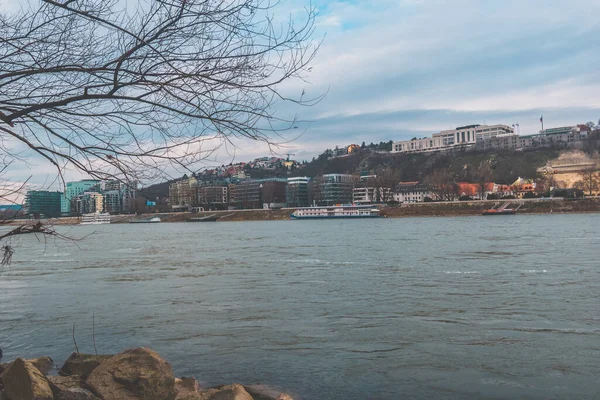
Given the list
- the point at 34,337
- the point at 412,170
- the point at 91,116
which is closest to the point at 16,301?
the point at 34,337

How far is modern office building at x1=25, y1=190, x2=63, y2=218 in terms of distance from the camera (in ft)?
16.8

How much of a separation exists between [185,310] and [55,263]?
16.8 m

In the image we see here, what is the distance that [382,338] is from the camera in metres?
9.31

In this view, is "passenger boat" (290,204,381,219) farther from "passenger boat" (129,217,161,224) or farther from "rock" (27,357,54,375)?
"rock" (27,357,54,375)

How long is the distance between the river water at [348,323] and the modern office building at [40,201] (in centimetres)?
327

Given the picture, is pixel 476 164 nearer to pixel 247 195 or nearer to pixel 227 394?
pixel 247 195

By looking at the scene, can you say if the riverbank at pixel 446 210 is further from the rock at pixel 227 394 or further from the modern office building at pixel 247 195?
the rock at pixel 227 394

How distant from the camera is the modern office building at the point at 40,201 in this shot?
5105 millimetres

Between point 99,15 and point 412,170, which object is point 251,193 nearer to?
point 412,170

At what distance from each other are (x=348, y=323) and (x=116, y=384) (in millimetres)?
5712

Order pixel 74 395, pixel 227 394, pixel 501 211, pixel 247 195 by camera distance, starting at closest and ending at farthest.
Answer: pixel 74 395 → pixel 227 394 → pixel 501 211 → pixel 247 195

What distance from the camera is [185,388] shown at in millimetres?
6090

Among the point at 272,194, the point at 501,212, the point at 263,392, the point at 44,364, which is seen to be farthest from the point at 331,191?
the point at 263,392

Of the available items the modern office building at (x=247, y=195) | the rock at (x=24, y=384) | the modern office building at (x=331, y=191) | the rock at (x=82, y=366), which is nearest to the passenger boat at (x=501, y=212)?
the modern office building at (x=247, y=195)
